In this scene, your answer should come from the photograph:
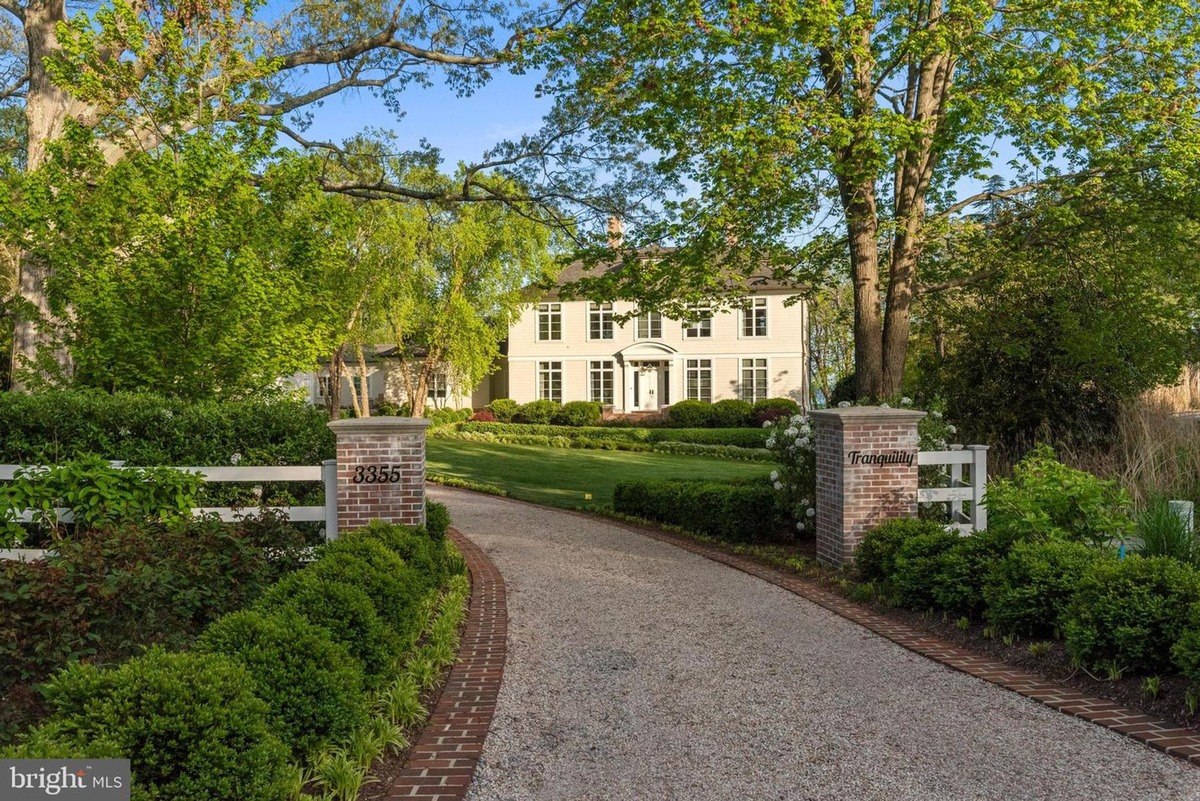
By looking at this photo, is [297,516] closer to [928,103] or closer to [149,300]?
[149,300]

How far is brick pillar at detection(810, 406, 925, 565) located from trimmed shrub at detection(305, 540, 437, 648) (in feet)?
13.7

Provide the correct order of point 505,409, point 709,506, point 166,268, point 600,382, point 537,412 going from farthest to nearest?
point 600,382 < point 505,409 < point 537,412 < point 709,506 < point 166,268

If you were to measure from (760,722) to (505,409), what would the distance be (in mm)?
31840

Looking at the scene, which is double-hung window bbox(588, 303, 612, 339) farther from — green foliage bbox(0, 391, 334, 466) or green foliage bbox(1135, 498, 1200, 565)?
green foliage bbox(1135, 498, 1200, 565)

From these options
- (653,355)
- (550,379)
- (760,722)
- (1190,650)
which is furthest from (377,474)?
(550,379)

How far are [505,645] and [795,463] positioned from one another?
4.73 meters

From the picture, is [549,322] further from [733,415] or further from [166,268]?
[166,268]

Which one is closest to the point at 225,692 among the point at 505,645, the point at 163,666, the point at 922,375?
the point at 163,666

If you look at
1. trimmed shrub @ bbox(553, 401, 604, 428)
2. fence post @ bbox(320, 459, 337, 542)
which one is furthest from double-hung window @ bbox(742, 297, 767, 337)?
fence post @ bbox(320, 459, 337, 542)

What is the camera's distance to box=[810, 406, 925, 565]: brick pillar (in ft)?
25.3

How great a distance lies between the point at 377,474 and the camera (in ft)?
23.1

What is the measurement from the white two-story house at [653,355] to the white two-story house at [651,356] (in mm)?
43

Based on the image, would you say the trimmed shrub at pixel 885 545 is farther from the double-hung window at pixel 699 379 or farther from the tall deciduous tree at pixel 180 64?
the double-hung window at pixel 699 379

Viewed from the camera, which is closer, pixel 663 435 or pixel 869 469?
pixel 869 469
